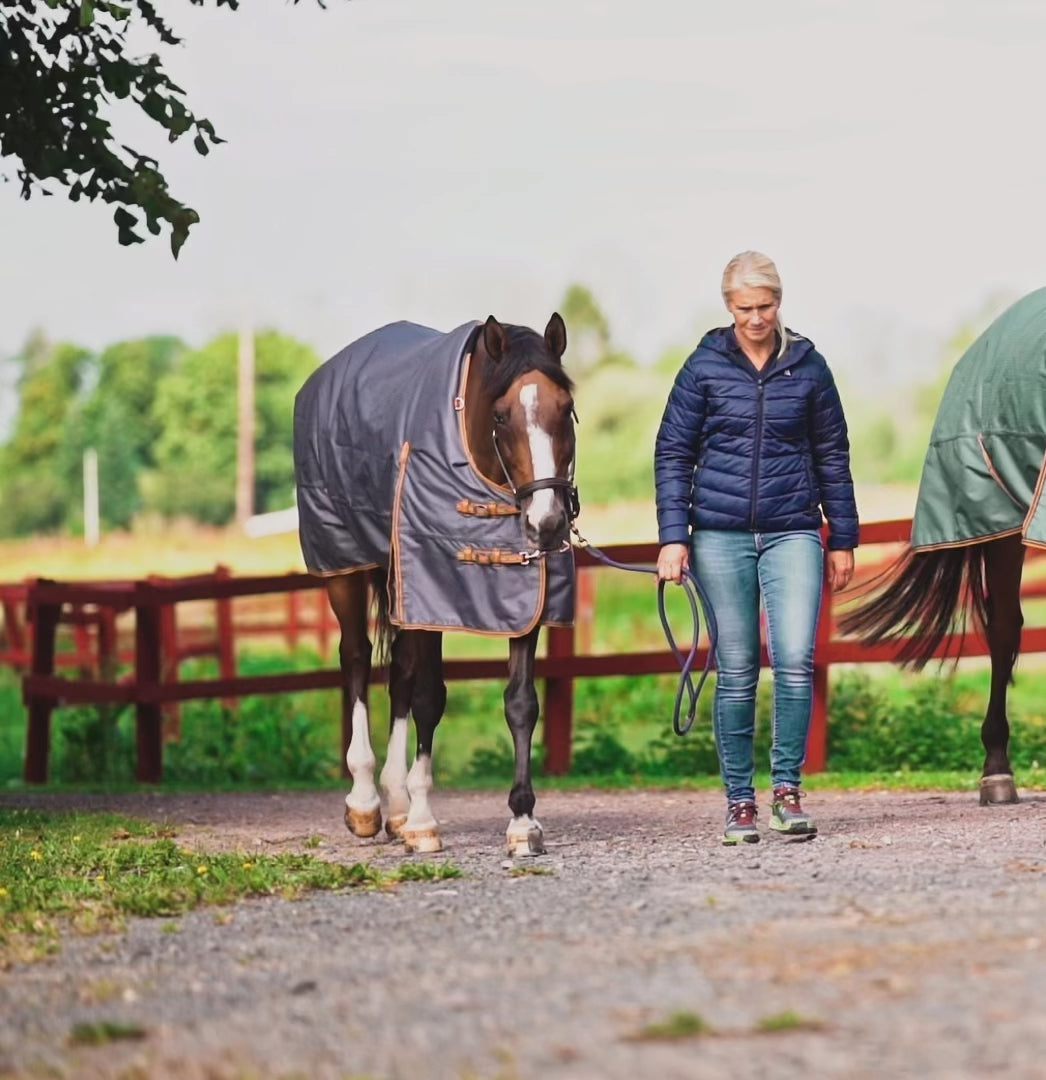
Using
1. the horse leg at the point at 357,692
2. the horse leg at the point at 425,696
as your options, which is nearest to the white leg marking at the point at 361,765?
the horse leg at the point at 357,692

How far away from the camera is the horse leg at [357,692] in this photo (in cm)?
770

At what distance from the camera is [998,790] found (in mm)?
7941

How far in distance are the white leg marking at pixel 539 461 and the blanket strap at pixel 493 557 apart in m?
0.31

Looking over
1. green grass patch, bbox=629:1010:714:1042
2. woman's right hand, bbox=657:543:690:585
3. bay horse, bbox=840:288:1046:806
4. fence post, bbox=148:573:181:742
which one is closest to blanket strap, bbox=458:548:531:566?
woman's right hand, bbox=657:543:690:585

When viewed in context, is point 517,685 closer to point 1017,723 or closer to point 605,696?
point 1017,723

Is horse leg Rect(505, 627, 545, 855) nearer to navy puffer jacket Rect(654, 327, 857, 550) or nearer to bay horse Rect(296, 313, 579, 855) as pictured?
bay horse Rect(296, 313, 579, 855)

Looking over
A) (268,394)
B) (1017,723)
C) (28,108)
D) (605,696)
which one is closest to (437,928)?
(28,108)

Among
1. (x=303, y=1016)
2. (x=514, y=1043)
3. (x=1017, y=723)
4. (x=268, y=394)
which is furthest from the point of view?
(x=268, y=394)

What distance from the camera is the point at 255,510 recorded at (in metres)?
51.8

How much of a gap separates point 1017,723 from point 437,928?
6.62 metres

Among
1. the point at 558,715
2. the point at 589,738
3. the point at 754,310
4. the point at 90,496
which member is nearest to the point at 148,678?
the point at 558,715

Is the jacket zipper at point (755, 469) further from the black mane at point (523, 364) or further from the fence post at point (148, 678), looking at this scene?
the fence post at point (148, 678)

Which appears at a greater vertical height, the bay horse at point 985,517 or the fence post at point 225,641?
the bay horse at point 985,517

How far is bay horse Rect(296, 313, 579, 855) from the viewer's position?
6.52m
